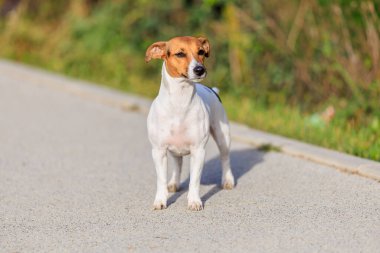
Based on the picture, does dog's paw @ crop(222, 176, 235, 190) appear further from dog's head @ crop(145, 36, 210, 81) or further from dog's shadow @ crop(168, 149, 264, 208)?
dog's head @ crop(145, 36, 210, 81)

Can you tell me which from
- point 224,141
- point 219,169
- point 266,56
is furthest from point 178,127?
point 266,56

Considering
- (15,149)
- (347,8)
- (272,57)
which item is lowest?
(15,149)

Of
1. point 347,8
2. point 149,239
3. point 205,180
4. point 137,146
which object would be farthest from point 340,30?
point 149,239

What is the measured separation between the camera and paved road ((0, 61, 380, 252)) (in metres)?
5.46

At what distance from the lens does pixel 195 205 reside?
20.7 ft

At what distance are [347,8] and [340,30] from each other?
1.64ft

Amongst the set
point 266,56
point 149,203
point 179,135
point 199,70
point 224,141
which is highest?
point 199,70

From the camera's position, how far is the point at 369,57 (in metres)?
10.5

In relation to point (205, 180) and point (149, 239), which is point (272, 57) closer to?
point (205, 180)

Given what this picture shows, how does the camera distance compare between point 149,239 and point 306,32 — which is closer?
point 149,239

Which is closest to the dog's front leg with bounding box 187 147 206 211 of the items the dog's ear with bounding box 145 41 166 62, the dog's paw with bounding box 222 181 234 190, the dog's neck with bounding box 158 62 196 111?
the dog's neck with bounding box 158 62 196 111

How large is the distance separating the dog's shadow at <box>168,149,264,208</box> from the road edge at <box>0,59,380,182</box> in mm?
283

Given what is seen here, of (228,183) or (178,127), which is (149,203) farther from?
(228,183)

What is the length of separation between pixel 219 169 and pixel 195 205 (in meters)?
1.60
